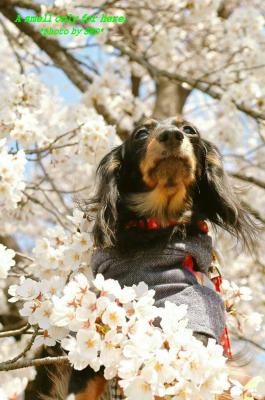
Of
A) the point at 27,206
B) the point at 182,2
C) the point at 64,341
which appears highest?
the point at 182,2

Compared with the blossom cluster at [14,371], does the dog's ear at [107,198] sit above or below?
above

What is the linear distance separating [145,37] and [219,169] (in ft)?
13.5

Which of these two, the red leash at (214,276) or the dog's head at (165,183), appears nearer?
the red leash at (214,276)

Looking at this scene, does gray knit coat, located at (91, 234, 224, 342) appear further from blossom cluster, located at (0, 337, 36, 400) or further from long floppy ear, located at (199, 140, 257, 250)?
blossom cluster, located at (0, 337, 36, 400)

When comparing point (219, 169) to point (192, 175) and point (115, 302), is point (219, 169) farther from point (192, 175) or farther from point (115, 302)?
point (115, 302)

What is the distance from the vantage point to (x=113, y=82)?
473 centimetres

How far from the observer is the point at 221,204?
2365 millimetres

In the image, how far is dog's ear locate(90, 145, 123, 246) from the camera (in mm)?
2143

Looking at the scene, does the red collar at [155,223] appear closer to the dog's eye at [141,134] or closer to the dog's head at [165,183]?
the dog's head at [165,183]

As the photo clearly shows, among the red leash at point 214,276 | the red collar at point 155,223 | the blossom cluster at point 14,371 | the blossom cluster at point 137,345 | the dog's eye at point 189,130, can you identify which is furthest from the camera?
the blossom cluster at point 14,371

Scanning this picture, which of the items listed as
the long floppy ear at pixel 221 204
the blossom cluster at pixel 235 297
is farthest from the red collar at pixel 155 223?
the blossom cluster at pixel 235 297

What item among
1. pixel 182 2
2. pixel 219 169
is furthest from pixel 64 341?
pixel 182 2

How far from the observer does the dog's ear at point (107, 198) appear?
2143 mm

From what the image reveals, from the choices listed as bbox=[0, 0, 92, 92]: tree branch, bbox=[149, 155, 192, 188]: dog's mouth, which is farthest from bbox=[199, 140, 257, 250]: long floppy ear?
bbox=[0, 0, 92, 92]: tree branch
